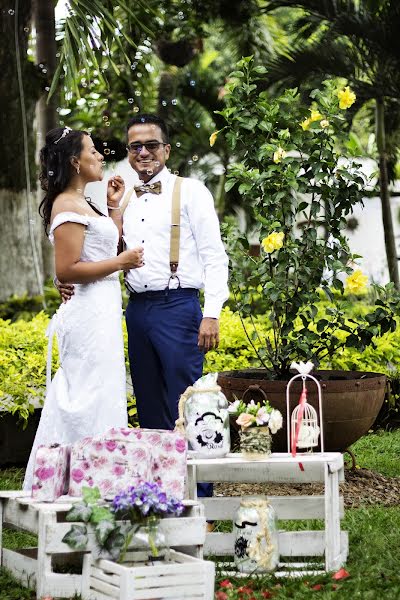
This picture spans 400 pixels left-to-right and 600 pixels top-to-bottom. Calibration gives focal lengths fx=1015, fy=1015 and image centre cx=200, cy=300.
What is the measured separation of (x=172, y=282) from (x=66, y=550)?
1617 mm

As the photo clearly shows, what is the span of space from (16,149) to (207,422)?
6448 millimetres

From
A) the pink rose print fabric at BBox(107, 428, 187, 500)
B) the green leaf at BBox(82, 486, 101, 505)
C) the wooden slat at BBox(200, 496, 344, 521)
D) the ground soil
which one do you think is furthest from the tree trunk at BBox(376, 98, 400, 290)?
the green leaf at BBox(82, 486, 101, 505)

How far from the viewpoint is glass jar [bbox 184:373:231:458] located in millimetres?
4203

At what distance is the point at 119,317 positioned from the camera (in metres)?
4.61

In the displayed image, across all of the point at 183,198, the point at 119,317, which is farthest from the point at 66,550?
the point at 183,198

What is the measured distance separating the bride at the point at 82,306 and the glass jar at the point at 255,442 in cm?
60

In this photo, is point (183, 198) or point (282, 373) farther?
point (282, 373)

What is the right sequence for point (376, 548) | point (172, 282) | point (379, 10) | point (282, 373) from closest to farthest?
point (376, 548), point (172, 282), point (282, 373), point (379, 10)

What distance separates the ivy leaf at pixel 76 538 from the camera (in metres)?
3.58

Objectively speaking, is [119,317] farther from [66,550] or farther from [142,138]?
[66,550]

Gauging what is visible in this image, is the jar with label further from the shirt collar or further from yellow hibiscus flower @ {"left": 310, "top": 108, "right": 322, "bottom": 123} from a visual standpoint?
yellow hibiscus flower @ {"left": 310, "top": 108, "right": 322, "bottom": 123}

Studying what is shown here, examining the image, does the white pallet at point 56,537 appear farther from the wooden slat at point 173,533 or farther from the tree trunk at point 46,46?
the tree trunk at point 46,46

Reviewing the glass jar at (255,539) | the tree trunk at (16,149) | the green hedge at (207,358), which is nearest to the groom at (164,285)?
the glass jar at (255,539)

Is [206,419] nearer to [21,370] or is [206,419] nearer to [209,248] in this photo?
[209,248]
